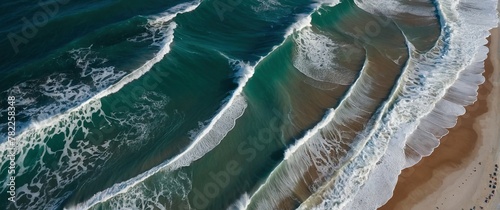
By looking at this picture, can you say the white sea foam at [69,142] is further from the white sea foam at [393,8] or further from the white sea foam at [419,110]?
the white sea foam at [393,8]

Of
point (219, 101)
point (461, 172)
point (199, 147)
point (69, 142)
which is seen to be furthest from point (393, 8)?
point (69, 142)

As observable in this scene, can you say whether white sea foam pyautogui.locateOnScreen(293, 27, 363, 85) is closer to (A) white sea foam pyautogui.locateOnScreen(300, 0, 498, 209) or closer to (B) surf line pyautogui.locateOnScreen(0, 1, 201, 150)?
(A) white sea foam pyautogui.locateOnScreen(300, 0, 498, 209)

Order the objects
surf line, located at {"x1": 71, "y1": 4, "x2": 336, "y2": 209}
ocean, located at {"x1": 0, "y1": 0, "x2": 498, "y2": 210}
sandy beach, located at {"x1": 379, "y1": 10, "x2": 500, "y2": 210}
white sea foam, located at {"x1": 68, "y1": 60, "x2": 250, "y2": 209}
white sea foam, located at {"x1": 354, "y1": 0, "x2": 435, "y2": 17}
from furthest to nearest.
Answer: white sea foam, located at {"x1": 354, "y1": 0, "x2": 435, "y2": 17} → sandy beach, located at {"x1": 379, "y1": 10, "x2": 500, "y2": 210} → ocean, located at {"x1": 0, "y1": 0, "x2": 498, "y2": 210} → white sea foam, located at {"x1": 68, "y1": 60, "x2": 250, "y2": 209} → surf line, located at {"x1": 71, "y1": 4, "x2": 336, "y2": 209}

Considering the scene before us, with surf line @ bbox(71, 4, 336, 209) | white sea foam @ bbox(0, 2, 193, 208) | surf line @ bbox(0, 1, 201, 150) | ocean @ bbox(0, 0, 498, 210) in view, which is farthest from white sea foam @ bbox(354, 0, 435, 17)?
white sea foam @ bbox(0, 2, 193, 208)

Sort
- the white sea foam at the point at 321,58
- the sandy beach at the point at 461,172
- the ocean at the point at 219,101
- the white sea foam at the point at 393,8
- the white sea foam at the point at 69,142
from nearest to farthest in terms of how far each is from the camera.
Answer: the white sea foam at the point at 69,142 → the ocean at the point at 219,101 → the sandy beach at the point at 461,172 → the white sea foam at the point at 321,58 → the white sea foam at the point at 393,8

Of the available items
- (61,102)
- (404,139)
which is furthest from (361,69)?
(61,102)

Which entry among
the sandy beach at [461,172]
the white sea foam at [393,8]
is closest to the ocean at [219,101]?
the sandy beach at [461,172]
